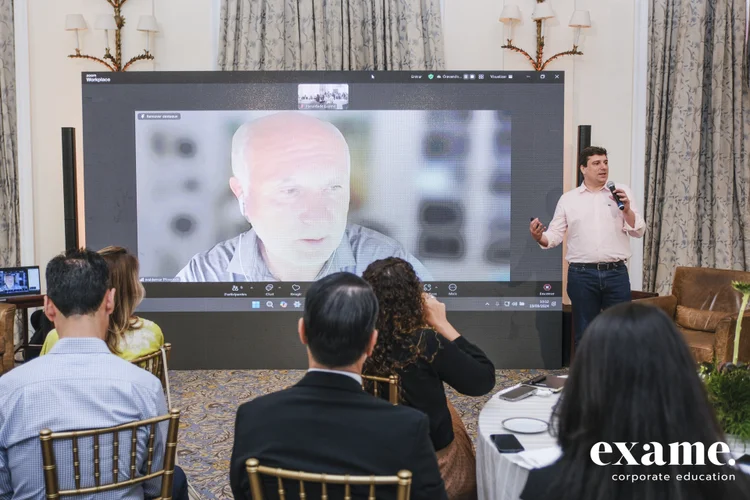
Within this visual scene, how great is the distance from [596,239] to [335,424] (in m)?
3.64

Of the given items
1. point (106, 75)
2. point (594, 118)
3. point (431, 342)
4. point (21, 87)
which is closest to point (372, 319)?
point (431, 342)

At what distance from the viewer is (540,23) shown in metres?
5.77

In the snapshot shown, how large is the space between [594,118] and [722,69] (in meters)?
1.03

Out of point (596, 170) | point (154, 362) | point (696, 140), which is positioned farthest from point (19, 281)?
point (696, 140)

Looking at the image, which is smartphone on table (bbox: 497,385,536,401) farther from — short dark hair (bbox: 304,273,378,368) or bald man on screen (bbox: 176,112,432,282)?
bald man on screen (bbox: 176,112,432,282)

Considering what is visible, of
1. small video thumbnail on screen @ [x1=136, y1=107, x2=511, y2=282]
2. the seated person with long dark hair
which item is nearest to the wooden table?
small video thumbnail on screen @ [x1=136, y1=107, x2=511, y2=282]

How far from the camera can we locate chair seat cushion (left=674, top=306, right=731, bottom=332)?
15.9 ft

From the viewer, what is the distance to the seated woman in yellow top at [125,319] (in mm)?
2561

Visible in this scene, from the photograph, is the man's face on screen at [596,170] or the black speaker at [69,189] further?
the black speaker at [69,189]

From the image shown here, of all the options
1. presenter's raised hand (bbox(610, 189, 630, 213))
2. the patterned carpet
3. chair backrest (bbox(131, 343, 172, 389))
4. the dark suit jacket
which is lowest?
the patterned carpet

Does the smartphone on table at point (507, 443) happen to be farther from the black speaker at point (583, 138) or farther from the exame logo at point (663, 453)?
the black speaker at point (583, 138)

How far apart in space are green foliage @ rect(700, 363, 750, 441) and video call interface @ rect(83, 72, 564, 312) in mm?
3315

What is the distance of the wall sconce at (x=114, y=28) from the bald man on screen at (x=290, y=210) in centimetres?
129

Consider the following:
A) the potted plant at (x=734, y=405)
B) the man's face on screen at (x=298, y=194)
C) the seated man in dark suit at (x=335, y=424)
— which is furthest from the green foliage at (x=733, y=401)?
the man's face on screen at (x=298, y=194)
